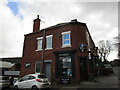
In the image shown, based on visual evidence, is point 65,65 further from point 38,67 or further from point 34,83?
point 34,83

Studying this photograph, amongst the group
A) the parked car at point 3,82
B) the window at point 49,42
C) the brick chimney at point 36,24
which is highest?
the brick chimney at point 36,24

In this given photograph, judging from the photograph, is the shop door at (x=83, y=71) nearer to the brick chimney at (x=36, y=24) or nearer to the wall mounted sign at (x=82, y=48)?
the wall mounted sign at (x=82, y=48)

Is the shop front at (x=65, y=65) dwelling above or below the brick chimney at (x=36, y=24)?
below

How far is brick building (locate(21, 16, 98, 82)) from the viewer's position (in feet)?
46.6

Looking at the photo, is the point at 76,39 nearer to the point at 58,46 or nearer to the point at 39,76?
the point at 58,46

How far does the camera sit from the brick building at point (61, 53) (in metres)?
14.2

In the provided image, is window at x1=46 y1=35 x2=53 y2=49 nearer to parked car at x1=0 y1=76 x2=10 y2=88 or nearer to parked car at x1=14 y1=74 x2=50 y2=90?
parked car at x1=14 y1=74 x2=50 y2=90

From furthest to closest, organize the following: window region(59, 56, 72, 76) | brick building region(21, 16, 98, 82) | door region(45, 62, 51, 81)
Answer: door region(45, 62, 51, 81), window region(59, 56, 72, 76), brick building region(21, 16, 98, 82)

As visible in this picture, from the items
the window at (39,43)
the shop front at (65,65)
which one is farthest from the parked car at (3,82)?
the window at (39,43)

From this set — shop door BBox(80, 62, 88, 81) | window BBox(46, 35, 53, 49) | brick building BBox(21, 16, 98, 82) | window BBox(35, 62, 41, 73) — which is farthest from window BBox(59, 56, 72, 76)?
window BBox(35, 62, 41, 73)

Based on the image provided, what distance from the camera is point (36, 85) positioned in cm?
1046

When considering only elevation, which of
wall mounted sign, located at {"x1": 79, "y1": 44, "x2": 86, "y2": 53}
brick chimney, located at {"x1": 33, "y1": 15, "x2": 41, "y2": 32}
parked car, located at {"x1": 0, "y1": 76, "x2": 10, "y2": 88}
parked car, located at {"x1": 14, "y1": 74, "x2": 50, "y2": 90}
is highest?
brick chimney, located at {"x1": 33, "y1": 15, "x2": 41, "y2": 32}

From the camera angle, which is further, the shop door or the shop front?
the shop front

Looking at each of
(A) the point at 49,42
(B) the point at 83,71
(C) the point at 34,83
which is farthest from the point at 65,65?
(C) the point at 34,83
